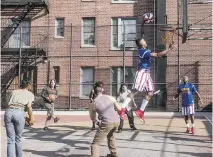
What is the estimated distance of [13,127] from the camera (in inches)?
308

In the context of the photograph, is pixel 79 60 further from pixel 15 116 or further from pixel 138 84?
pixel 15 116

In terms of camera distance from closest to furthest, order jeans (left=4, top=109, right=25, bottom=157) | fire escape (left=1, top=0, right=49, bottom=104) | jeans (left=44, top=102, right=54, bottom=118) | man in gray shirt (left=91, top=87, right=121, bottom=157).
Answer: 1. jeans (left=4, top=109, right=25, bottom=157)
2. man in gray shirt (left=91, top=87, right=121, bottom=157)
3. jeans (left=44, top=102, right=54, bottom=118)
4. fire escape (left=1, top=0, right=49, bottom=104)

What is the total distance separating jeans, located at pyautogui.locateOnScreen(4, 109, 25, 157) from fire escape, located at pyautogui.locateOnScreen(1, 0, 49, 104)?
57.9ft

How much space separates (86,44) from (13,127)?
19303mm

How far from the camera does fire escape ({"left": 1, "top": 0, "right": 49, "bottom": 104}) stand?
84.1 feet

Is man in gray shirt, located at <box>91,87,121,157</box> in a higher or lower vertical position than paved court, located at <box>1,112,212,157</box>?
higher

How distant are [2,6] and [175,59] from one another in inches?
493

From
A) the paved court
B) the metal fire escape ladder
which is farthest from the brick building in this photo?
the paved court

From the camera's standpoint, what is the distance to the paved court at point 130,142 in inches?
366

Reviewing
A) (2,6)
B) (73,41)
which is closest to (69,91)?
(73,41)

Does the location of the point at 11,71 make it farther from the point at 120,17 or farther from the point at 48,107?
the point at 48,107

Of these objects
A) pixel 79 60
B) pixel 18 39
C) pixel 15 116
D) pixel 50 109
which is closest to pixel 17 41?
pixel 18 39

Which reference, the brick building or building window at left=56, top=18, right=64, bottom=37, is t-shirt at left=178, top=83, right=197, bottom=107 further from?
building window at left=56, top=18, right=64, bottom=37

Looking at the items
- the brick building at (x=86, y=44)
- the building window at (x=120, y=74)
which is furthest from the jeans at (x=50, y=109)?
the building window at (x=120, y=74)
